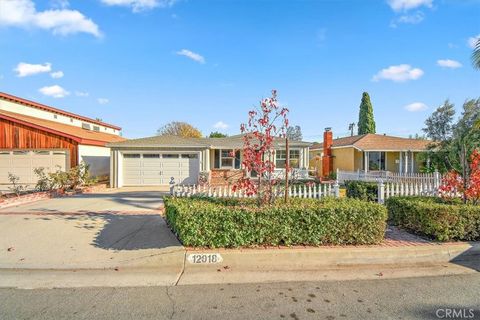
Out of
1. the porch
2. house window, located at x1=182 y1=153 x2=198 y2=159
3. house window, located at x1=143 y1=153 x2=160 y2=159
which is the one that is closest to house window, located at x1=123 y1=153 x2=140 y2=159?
house window, located at x1=143 y1=153 x2=160 y2=159

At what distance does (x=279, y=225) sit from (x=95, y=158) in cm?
1683

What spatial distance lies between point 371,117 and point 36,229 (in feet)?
119

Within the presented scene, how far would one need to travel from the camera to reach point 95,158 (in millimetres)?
18703

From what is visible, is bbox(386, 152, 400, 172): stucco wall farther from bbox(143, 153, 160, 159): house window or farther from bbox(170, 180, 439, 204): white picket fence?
bbox(143, 153, 160, 159): house window

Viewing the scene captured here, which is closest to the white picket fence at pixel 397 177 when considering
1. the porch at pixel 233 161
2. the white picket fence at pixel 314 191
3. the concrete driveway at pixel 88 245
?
the porch at pixel 233 161

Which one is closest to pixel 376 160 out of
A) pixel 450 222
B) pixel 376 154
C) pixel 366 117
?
pixel 376 154

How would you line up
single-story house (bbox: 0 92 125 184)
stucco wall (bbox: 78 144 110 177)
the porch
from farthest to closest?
the porch < stucco wall (bbox: 78 144 110 177) < single-story house (bbox: 0 92 125 184)

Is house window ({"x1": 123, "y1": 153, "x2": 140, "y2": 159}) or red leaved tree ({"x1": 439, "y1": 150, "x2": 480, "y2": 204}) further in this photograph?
house window ({"x1": 123, "y1": 153, "x2": 140, "y2": 159})

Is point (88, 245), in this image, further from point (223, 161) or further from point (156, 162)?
point (223, 161)

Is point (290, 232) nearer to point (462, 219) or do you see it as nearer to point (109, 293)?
point (109, 293)

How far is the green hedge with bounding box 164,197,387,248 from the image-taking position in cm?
526

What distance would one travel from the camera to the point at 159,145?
17.5 m

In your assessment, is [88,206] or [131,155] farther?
[131,155]

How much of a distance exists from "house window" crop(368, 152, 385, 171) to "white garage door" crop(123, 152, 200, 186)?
16626 mm
